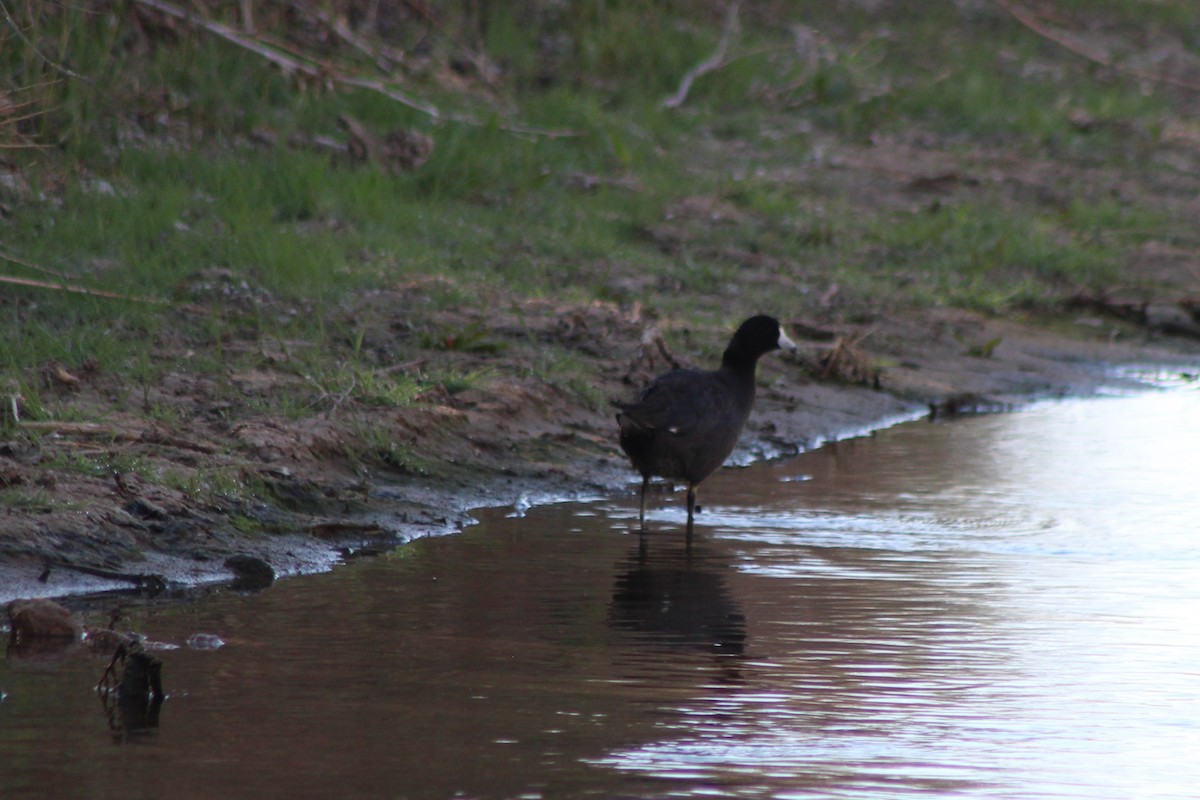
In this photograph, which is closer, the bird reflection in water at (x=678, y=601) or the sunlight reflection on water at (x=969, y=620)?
the sunlight reflection on water at (x=969, y=620)

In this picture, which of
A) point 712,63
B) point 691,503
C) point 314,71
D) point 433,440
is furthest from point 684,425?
point 712,63

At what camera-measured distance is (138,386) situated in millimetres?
7598

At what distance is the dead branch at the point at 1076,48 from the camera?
60.1 ft

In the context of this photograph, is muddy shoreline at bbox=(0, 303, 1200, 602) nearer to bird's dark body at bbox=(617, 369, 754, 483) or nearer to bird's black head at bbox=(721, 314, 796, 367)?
bird's dark body at bbox=(617, 369, 754, 483)

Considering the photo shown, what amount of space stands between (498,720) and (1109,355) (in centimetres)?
802

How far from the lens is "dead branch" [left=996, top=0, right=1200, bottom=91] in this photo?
60.1ft

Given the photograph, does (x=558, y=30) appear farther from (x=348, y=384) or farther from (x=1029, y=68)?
(x=348, y=384)

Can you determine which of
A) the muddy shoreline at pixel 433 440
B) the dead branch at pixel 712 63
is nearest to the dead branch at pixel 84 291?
the muddy shoreline at pixel 433 440

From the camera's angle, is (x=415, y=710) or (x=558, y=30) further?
(x=558, y=30)

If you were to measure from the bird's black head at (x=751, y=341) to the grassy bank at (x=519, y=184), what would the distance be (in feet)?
3.48

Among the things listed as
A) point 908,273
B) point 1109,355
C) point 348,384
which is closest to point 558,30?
point 908,273

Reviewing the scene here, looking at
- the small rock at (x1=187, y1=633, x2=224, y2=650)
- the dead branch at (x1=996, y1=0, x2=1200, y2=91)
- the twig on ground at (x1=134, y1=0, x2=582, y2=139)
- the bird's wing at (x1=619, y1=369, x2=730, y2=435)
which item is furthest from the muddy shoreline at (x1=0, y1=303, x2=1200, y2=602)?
the dead branch at (x1=996, y1=0, x2=1200, y2=91)

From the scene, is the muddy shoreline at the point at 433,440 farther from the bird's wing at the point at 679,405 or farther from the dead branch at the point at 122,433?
the bird's wing at the point at 679,405

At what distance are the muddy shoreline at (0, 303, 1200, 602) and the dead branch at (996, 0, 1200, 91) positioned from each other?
7411 mm
